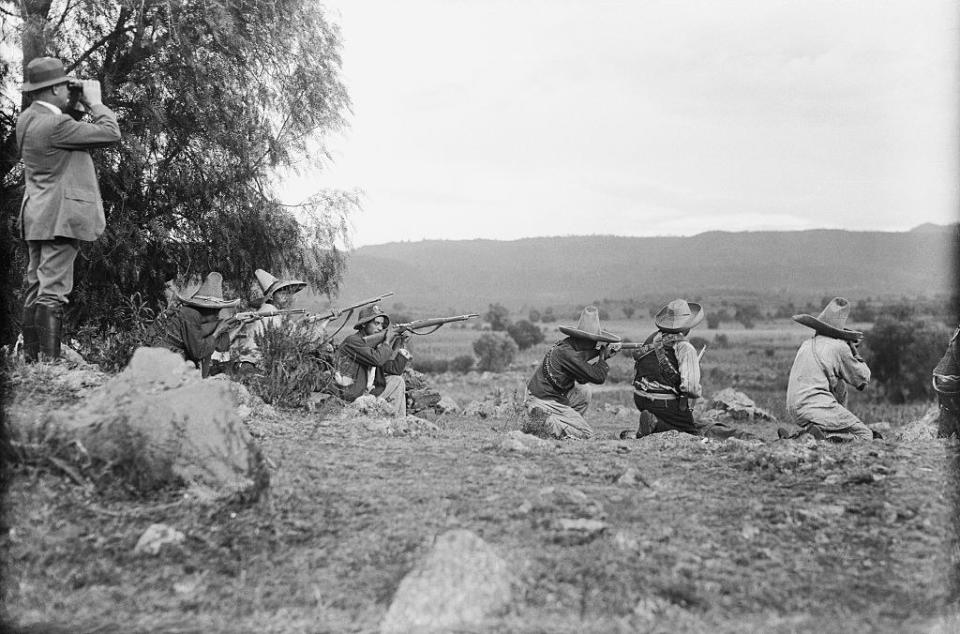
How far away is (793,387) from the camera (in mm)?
7746

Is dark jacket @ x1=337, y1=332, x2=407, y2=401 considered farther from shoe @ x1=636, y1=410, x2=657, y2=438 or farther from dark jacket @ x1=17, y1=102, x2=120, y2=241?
dark jacket @ x1=17, y1=102, x2=120, y2=241

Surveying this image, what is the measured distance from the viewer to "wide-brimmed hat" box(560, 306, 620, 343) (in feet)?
Answer: 26.7

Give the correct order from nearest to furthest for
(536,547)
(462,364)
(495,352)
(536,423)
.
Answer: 1. (536,547)
2. (536,423)
3. (495,352)
4. (462,364)

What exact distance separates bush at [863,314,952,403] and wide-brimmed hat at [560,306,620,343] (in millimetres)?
18988

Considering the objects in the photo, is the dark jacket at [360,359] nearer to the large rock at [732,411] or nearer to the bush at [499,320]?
the large rock at [732,411]

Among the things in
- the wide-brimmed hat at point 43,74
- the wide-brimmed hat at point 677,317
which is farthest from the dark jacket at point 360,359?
the wide-brimmed hat at point 43,74

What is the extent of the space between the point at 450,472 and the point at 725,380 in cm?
2300

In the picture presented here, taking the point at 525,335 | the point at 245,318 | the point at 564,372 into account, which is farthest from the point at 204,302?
the point at 525,335

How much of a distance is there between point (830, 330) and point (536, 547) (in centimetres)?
489

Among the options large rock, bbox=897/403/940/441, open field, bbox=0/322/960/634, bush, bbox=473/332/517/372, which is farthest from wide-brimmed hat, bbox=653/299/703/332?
bush, bbox=473/332/517/372

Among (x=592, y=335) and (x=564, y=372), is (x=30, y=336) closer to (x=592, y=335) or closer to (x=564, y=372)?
(x=564, y=372)

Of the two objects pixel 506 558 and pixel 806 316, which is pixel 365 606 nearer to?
pixel 506 558

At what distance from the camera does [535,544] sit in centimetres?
381

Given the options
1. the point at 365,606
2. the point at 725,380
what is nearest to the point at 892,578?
the point at 365,606
